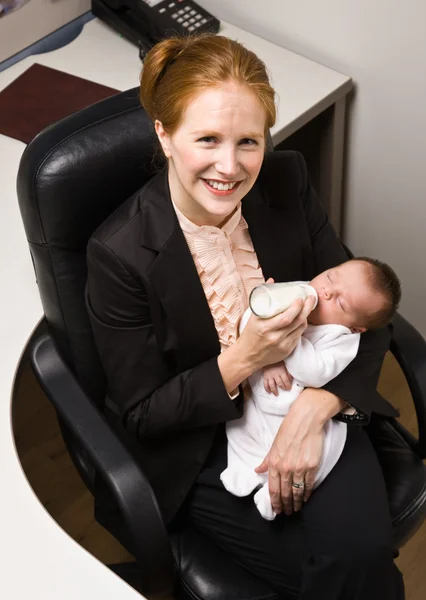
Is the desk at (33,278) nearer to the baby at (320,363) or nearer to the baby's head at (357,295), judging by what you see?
the baby at (320,363)

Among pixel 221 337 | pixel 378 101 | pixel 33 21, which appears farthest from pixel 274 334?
pixel 33 21

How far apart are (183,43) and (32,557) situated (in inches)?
33.8

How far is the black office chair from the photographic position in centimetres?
141

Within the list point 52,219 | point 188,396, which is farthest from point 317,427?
point 52,219

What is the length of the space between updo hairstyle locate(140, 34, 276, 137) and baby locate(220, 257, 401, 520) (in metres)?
0.32

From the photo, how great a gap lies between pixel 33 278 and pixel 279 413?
56 cm

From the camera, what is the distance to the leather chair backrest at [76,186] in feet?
4.81

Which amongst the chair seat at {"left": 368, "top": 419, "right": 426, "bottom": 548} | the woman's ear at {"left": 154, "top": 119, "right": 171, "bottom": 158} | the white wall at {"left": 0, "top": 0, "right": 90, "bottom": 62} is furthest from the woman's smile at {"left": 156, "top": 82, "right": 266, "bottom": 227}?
the white wall at {"left": 0, "top": 0, "right": 90, "bottom": 62}

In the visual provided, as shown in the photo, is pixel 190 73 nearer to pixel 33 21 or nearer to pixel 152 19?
pixel 152 19

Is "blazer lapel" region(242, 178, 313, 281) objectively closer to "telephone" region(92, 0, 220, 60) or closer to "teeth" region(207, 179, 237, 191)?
"teeth" region(207, 179, 237, 191)

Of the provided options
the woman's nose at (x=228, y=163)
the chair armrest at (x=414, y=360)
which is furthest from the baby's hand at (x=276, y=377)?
the woman's nose at (x=228, y=163)

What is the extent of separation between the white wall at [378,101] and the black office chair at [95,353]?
0.62 metres

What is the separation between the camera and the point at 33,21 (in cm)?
217

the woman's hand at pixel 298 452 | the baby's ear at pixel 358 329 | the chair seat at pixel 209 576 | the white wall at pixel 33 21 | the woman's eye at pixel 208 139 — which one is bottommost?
the chair seat at pixel 209 576
